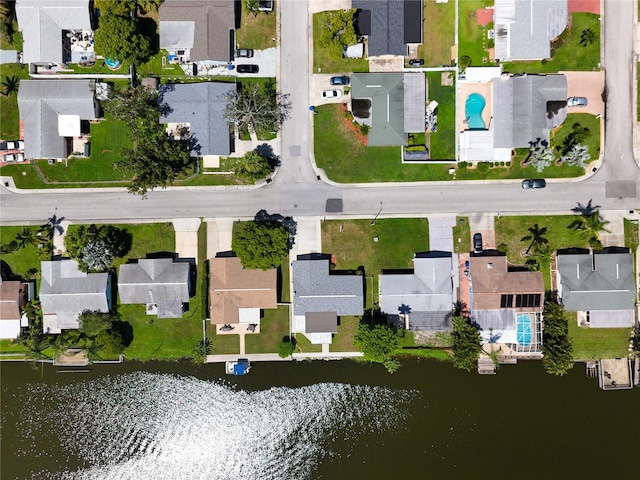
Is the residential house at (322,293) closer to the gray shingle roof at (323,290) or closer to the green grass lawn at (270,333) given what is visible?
the gray shingle roof at (323,290)

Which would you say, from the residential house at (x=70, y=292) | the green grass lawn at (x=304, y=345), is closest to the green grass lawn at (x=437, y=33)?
the green grass lawn at (x=304, y=345)

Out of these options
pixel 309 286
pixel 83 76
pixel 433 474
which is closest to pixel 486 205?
pixel 309 286

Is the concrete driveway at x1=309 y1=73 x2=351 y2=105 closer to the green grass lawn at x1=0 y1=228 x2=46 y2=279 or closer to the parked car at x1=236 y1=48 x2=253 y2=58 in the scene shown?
the parked car at x1=236 y1=48 x2=253 y2=58

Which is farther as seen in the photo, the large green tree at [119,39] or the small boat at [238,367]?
the small boat at [238,367]

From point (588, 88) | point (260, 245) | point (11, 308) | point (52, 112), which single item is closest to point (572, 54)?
point (588, 88)

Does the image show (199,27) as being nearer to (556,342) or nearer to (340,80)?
(340,80)

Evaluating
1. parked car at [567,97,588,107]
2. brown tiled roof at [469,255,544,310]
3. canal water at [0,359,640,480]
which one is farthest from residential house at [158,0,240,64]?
parked car at [567,97,588,107]

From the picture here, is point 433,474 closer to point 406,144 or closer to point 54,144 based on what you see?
point 406,144
